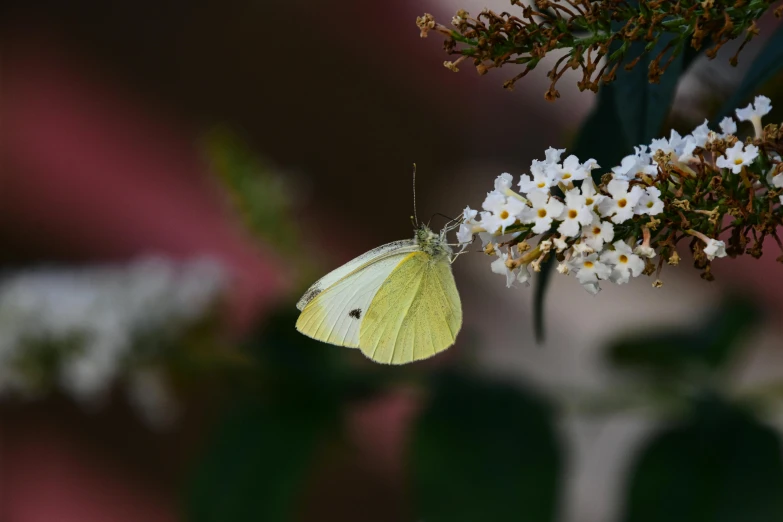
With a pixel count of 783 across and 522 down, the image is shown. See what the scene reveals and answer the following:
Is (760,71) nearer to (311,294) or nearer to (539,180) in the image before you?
(539,180)

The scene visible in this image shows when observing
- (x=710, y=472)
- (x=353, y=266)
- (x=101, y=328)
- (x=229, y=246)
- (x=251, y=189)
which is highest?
(x=229, y=246)

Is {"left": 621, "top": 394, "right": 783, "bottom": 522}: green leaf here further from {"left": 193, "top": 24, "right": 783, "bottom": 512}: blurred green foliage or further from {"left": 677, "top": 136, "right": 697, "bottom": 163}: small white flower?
{"left": 677, "top": 136, "right": 697, "bottom": 163}: small white flower

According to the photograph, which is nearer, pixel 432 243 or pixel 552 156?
pixel 552 156

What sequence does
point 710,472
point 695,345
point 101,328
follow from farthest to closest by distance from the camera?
1. point 101,328
2. point 695,345
3. point 710,472

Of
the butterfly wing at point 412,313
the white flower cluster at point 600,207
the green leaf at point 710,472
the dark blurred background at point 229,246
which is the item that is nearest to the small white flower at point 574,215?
the white flower cluster at point 600,207

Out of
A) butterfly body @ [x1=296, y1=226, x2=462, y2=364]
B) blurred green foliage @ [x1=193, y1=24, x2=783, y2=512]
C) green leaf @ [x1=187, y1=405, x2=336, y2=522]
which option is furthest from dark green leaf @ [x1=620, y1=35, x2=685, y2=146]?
green leaf @ [x1=187, y1=405, x2=336, y2=522]

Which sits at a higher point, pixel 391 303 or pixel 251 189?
pixel 251 189

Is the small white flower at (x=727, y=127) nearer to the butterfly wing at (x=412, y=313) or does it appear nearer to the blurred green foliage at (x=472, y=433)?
the butterfly wing at (x=412, y=313)

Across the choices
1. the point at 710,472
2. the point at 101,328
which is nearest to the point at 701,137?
the point at 710,472

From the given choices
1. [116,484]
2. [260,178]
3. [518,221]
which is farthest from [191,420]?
[518,221]
